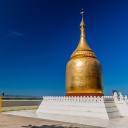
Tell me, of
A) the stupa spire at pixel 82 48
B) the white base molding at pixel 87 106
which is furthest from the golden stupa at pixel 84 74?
the white base molding at pixel 87 106

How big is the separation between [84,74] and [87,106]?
5.02m

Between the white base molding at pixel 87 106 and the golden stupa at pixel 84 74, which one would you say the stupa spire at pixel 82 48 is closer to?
the golden stupa at pixel 84 74

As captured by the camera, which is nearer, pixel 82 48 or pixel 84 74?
pixel 84 74

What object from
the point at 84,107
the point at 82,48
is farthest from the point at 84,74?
the point at 84,107

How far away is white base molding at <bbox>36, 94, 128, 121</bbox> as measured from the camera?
18297 millimetres

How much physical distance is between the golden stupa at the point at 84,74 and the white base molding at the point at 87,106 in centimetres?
235

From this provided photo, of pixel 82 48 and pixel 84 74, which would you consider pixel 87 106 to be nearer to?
pixel 84 74

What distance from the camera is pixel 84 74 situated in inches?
920

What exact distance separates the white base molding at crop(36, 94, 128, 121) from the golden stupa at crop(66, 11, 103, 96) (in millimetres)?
2353

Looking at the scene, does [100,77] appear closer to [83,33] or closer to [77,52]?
[77,52]

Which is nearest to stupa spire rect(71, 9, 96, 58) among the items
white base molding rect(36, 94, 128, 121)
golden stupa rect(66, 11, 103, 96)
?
golden stupa rect(66, 11, 103, 96)

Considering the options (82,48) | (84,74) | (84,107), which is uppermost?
(82,48)

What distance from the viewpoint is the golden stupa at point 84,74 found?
23.1m

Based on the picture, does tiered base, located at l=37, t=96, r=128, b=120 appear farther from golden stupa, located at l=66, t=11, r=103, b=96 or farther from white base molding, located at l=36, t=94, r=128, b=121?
golden stupa, located at l=66, t=11, r=103, b=96
